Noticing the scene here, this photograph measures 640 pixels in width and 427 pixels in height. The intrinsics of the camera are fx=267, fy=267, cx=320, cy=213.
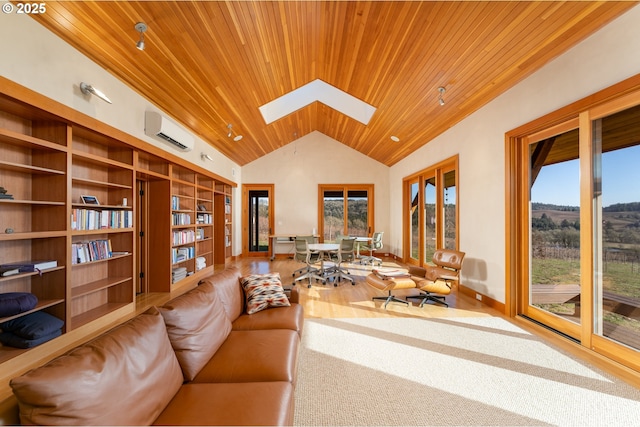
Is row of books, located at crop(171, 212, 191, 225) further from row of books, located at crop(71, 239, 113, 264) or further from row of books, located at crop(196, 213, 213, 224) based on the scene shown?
row of books, located at crop(71, 239, 113, 264)

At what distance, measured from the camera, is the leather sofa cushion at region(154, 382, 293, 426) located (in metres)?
1.16

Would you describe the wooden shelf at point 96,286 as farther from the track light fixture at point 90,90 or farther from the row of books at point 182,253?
the track light fixture at point 90,90

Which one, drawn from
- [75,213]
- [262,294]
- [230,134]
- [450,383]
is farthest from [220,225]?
[450,383]

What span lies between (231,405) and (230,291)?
1230 mm

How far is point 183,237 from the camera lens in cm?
527

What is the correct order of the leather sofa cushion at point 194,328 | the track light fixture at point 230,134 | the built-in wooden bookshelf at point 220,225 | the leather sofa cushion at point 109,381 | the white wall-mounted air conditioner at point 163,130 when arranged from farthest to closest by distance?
1. the built-in wooden bookshelf at point 220,225
2. the track light fixture at point 230,134
3. the white wall-mounted air conditioner at point 163,130
4. the leather sofa cushion at point 194,328
5. the leather sofa cushion at point 109,381

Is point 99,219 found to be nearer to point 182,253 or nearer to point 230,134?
point 182,253

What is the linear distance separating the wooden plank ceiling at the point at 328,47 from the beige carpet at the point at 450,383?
3047mm

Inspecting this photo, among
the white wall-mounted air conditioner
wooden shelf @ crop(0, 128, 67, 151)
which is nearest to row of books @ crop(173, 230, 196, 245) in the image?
the white wall-mounted air conditioner

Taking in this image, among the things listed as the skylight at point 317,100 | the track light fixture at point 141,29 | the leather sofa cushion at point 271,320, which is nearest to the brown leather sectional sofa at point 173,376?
the leather sofa cushion at point 271,320

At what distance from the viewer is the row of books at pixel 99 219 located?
3002 millimetres

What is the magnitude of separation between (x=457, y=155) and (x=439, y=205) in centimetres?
127

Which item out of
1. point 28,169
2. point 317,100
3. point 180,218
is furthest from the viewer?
point 317,100

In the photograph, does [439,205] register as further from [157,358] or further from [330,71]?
[157,358]
